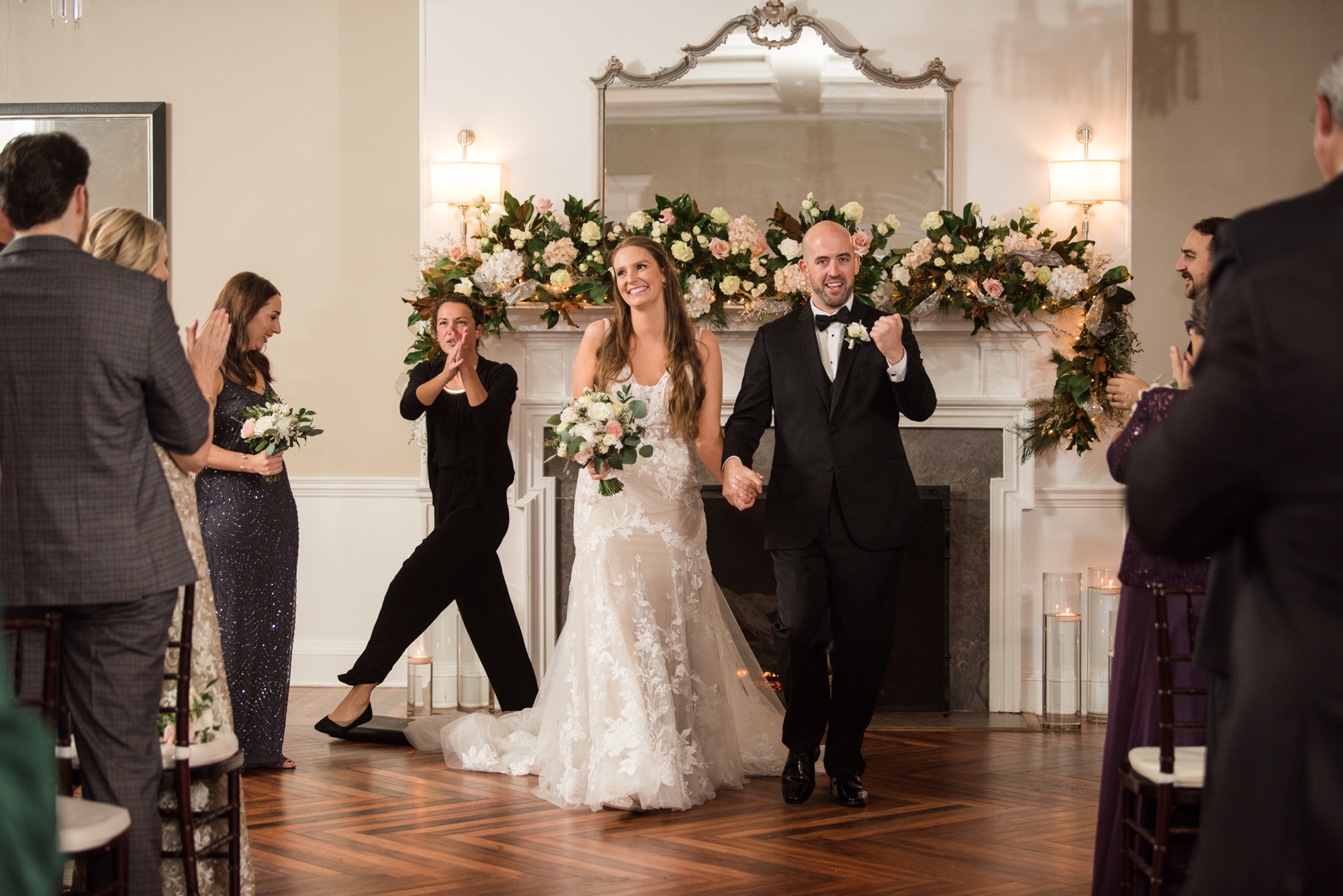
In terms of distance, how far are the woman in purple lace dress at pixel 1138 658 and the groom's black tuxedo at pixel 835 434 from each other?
1158mm

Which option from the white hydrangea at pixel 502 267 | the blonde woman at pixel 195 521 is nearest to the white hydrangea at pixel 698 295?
the white hydrangea at pixel 502 267

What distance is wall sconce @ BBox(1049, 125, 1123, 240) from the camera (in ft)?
18.8

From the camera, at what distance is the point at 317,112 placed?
6551mm

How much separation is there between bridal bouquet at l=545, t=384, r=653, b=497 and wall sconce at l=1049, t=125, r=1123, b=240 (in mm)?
2811

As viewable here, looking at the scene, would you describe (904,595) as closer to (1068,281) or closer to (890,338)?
(1068,281)

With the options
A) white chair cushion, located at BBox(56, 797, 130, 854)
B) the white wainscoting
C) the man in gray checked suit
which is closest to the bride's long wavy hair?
the man in gray checked suit

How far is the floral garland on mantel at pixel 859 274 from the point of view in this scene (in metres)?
5.48

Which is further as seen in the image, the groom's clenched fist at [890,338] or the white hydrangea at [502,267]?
the white hydrangea at [502,267]

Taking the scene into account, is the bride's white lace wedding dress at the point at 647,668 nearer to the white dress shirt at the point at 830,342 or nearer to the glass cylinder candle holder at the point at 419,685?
the white dress shirt at the point at 830,342

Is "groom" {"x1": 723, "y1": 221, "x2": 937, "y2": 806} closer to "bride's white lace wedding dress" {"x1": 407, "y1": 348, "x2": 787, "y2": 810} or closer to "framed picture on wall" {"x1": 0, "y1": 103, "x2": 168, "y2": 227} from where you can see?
"bride's white lace wedding dress" {"x1": 407, "y1": 348, "x2": 787, "y2": 810}

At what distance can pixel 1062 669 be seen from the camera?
5.54 metres

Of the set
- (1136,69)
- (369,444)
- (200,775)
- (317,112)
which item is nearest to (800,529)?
(200,775)

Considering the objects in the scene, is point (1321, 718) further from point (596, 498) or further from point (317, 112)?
point (317, 112)

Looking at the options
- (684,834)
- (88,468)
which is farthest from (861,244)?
(88,468)
